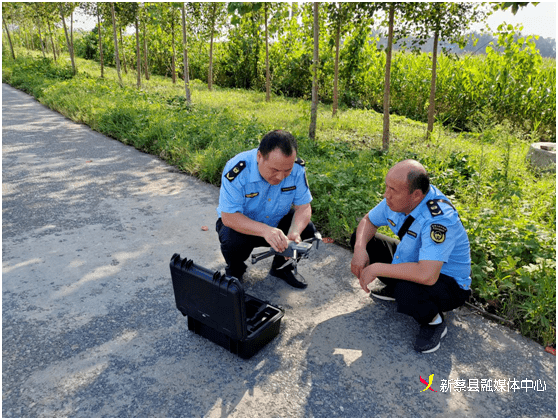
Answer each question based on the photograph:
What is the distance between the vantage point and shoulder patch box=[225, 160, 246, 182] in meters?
2.71

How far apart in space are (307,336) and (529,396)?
3.99ft

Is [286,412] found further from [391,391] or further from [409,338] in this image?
[409,338]

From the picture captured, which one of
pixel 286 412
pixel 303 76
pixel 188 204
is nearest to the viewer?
pixel 286 412

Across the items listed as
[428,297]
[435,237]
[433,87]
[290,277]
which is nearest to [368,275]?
[428,297]

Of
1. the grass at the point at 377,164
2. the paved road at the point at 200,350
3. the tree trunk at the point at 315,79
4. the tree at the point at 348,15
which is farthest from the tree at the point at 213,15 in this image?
the paved road at the point at 200,350

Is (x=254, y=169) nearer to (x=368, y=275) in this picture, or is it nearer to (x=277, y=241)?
(x=277, y=241)

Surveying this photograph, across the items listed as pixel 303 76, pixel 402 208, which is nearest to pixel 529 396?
pixel 402 208

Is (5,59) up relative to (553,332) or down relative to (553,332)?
up

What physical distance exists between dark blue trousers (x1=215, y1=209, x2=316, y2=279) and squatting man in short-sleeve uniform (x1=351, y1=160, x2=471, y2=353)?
1.93ft

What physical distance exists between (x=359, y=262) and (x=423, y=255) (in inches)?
18.8

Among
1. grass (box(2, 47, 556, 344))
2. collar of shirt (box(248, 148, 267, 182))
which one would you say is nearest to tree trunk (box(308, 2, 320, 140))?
grass (box(2, 47, 556, 344))

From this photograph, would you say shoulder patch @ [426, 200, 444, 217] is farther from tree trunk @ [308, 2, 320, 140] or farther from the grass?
tree trunk @ [308, 2, 320, 140]

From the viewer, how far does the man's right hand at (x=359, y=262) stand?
267 cm

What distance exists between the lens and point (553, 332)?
2.54 meters
